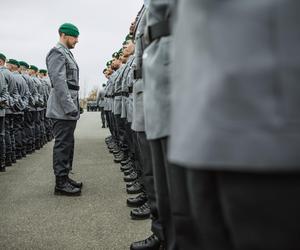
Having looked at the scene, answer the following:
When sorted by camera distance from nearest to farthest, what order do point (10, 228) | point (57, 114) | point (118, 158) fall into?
point (10, 228), point (57, 114), point (118, 158)

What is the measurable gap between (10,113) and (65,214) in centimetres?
341

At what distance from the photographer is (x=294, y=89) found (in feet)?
2.50

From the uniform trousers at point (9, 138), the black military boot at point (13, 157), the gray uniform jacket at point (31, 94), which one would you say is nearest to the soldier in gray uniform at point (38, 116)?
the gray uniform jacket at point (31, 94)

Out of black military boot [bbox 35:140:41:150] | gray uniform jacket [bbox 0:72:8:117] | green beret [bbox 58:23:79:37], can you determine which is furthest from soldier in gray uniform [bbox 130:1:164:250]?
black military boot [bbox 35:140:41:150]

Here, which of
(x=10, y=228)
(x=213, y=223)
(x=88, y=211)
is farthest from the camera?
(x=88, y=211)

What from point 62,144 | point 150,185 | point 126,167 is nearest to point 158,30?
point 150,185

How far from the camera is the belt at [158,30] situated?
1.54 m

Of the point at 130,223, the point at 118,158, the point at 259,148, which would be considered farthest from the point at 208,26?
the point at 118,158

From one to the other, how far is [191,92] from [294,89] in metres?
0.20

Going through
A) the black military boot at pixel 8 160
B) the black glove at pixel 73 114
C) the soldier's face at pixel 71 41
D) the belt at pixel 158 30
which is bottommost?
the black military boot at pixel 8 160

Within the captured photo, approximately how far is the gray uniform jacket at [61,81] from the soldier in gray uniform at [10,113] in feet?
7.67

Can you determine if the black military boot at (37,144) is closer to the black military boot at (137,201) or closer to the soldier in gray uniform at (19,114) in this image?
the soldier in gray uniform at (19,114)

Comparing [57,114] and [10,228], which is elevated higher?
[57,114]

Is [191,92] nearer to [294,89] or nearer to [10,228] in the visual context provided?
[294,89]
